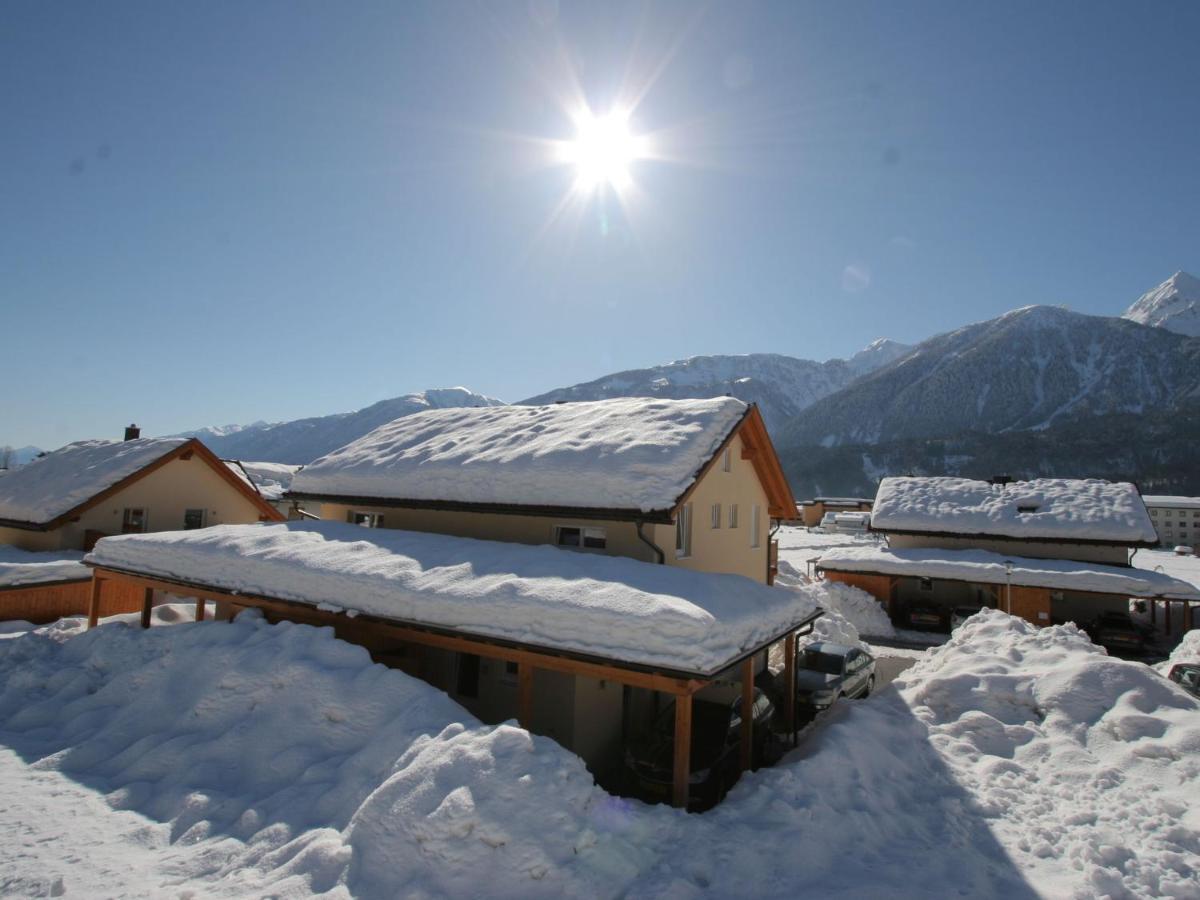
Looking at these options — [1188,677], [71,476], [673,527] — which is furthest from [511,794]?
[71,476]

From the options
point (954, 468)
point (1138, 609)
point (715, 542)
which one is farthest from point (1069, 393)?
point (715, 542)

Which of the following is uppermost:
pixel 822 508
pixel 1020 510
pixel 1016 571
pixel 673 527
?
pixel 1020 510

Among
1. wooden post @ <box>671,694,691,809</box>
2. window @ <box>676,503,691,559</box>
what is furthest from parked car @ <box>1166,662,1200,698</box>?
wooden post @ <box>671,694,691,809</box>

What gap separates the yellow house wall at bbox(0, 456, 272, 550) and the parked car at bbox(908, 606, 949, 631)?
28.1 metres

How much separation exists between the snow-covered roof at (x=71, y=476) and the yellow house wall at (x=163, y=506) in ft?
2.06

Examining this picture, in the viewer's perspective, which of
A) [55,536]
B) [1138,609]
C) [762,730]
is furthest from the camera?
[1138,609]

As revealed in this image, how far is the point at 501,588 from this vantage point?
9.86m

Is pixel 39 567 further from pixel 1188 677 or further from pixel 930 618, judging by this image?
pixel 930 618

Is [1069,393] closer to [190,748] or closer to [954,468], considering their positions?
[954,468]

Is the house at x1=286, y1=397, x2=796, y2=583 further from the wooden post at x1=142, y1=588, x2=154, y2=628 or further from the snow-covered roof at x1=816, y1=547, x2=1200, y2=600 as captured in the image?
the snow-covered roof at x1=816, y1=547, x2=1200, y2=600

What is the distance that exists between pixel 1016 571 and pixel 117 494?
3270 centimetres

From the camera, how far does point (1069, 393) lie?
618ft

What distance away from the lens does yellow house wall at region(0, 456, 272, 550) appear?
22.0m

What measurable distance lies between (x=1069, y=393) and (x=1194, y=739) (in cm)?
22394
